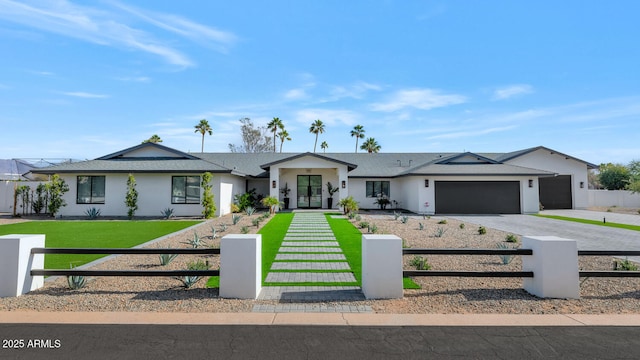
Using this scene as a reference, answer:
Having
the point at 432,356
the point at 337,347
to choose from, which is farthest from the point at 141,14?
the point at 432,356

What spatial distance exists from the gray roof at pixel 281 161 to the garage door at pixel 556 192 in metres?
2.47

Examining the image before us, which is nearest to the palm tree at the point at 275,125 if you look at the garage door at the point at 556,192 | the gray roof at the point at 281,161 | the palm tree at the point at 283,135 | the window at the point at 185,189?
the palm tree at the point at 283,135

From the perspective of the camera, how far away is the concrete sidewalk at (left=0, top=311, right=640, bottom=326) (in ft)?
14.6

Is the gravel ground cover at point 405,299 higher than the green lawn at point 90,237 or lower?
lower

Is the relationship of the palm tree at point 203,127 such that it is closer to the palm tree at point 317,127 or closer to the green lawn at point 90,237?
the palm tree at point 317,127

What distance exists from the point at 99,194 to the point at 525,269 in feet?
74.2

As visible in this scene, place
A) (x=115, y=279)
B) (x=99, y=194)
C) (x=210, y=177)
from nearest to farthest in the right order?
(x=115, y=279)
(x=210, y=177)
(x=99, y=194)

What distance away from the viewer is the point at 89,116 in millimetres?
20594

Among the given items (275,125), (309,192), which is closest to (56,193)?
(309,192)

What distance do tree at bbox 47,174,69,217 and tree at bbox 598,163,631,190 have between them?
50.3 metres

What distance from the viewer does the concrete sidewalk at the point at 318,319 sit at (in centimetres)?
446

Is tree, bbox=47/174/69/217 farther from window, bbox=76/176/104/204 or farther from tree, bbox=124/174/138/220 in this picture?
tree, bbox=124/174/138/220

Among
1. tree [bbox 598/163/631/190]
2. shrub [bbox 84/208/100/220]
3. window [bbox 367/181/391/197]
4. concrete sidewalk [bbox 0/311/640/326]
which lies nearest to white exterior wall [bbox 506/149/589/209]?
window [bbox 367/181/391/197]

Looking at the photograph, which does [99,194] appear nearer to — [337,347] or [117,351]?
[117,351]
